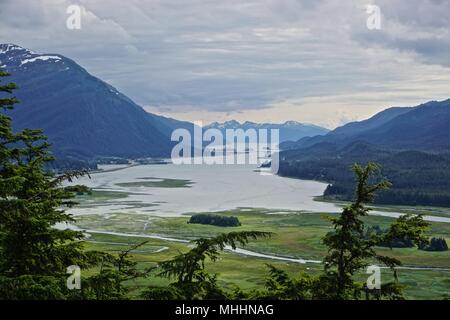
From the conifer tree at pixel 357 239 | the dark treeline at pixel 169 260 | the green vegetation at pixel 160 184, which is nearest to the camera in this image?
the dark treeline at pixel 169 260

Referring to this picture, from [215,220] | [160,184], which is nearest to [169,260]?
[215,220]

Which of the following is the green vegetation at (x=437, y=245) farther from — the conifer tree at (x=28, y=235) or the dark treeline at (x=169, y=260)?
the conifer tree at (x=28, y=235)

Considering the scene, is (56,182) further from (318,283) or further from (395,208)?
(395,208)

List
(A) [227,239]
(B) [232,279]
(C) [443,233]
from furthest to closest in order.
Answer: (C) [443,233] → (B) [232,279] → (A) [227,239]

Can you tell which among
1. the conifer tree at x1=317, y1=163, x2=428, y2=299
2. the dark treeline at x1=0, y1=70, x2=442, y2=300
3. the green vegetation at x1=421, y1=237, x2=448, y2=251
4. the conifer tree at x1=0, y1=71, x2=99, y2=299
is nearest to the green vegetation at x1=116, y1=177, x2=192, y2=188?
the green vegetation at x1=421, y1=237, x2=448, y2=251

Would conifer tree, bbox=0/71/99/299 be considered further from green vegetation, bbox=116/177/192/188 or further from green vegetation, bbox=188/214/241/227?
green vegetation, bbox=116/177/192/188

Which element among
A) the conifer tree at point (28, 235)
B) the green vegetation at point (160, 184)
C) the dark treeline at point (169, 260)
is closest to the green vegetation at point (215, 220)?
the green vegetation at point (160, 184)

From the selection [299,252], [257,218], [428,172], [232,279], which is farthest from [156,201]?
[428,172]

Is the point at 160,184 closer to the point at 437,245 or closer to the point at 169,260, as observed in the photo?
the point at 437,245
